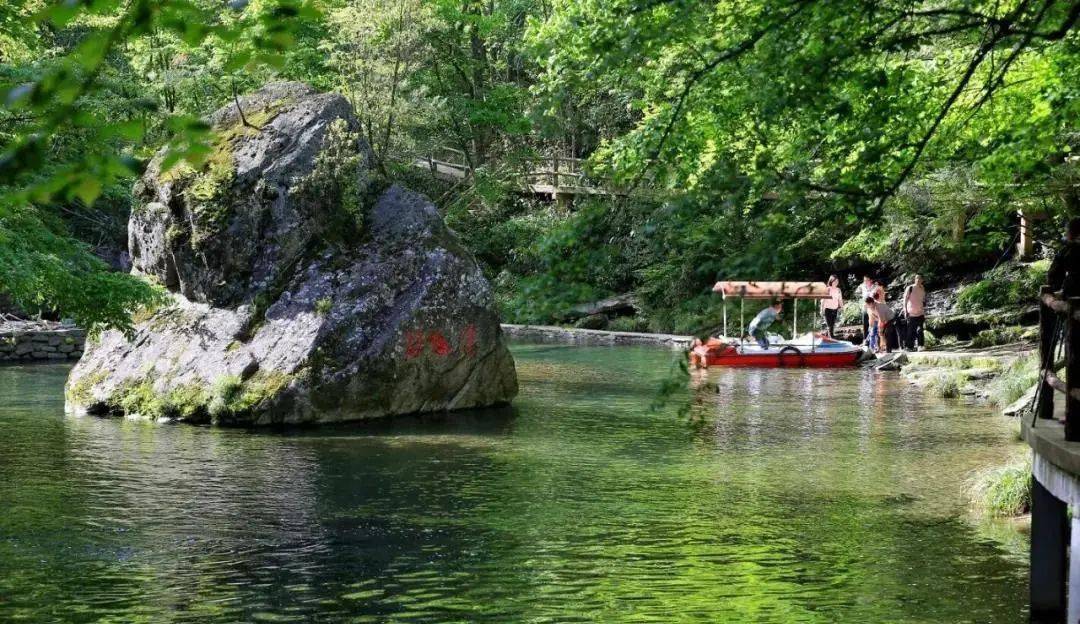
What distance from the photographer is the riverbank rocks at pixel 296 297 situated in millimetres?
18594

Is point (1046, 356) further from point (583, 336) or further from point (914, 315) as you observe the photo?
point (583, 336)

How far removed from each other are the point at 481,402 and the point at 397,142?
59.8 feet

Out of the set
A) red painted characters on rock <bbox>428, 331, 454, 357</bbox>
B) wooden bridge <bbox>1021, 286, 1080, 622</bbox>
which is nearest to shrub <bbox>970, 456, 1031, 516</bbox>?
wooden bridge <bbox>1021, 286, 1080, 622</bbox>

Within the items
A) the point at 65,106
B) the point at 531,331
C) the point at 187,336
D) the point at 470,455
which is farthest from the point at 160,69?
the point at 65,106

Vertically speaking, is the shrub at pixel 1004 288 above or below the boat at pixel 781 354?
above

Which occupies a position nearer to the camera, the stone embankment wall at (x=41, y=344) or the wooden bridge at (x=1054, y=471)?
the wooden bridge at (x=1054, y=471)

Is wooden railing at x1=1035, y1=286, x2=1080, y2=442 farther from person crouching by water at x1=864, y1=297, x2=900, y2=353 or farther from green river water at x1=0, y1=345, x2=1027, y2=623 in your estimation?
person crouching by water at x1=864, y1=297, x2=900, y2=353

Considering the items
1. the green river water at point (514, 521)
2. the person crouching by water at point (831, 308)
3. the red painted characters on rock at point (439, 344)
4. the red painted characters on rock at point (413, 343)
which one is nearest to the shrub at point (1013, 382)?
the green river water at point (514, 521)

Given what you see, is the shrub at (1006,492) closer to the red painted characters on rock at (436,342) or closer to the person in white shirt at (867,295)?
the red painted characters on rock at (436,342)

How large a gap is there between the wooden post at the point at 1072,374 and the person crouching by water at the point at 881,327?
74.2 feet

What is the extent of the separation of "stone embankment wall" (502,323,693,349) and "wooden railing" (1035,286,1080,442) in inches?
983

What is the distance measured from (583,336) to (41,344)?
14.6 metres

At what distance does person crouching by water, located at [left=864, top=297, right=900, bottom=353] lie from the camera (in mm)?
29219

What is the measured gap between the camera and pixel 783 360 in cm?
2839
